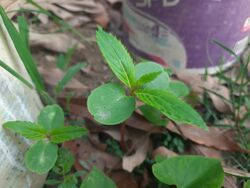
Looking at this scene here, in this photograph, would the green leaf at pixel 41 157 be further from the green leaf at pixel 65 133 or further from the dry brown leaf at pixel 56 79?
the dry brown leaf at pixel 56 79

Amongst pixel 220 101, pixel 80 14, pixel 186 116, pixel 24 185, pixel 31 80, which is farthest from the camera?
pixel 80 14

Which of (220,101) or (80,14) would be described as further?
(80,14)

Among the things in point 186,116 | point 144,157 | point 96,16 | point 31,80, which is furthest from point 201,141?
point 96,16

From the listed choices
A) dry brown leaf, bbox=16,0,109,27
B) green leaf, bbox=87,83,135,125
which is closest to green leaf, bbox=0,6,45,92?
green leaf, bbox=87,83,135,125

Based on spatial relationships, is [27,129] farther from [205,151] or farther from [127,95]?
[205,151]

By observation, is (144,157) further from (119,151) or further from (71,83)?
(71,83)

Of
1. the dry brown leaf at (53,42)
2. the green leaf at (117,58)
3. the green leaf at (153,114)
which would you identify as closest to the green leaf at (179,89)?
the green leaf at (153,114)

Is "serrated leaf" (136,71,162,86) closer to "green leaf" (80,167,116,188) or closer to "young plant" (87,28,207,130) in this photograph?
"young plant" (87,28,207,130)
